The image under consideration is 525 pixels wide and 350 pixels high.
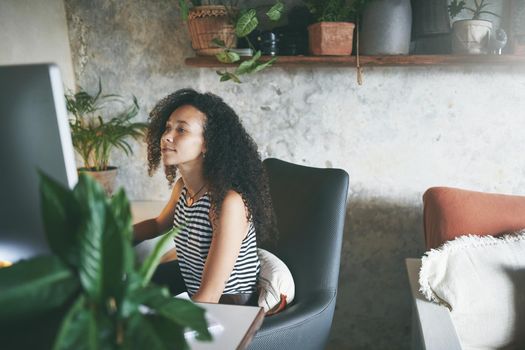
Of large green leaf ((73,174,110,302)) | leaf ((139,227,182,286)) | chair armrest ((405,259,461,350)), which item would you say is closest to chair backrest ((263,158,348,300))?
chair armrest ((405,259,461,350))

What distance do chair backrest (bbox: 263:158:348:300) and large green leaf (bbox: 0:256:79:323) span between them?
1.12 metres

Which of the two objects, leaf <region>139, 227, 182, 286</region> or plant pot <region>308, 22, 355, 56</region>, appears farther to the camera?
plant pot <region>308, 22, 355, 56</region>

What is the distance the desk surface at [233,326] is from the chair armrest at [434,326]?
0.62 m

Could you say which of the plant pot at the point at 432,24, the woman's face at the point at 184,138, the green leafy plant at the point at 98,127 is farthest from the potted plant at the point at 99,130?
the plant pot at the point at 432,24

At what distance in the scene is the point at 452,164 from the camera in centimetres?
209

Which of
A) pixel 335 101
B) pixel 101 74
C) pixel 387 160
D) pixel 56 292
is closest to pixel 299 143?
pixel 335 101

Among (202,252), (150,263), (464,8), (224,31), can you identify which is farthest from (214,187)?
(464,8)

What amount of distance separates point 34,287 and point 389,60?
5.40ft

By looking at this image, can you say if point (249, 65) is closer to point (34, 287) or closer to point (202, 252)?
point (202, 252)

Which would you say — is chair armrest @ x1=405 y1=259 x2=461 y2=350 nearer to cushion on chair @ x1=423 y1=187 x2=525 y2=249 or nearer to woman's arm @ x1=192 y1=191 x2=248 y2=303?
cushion on chair @ x1=423 y1=187 x2=525 y2=249

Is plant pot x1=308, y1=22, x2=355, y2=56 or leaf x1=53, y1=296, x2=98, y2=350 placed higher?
plant pot x1=308, y1=22, x2=355, y2=56

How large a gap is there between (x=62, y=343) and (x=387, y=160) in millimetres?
1840

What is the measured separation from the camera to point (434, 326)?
4.59 ft

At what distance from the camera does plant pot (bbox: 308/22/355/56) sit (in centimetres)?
186
